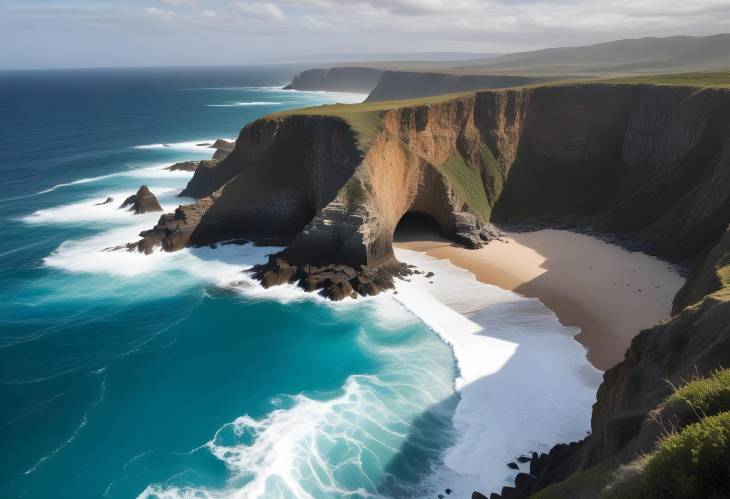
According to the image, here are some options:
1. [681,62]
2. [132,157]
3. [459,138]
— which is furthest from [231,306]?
[681,62]

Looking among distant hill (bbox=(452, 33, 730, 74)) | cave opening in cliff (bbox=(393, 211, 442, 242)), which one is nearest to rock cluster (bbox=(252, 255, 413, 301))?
cave opening in cliff (bbox=(393, 211, 442, 242))

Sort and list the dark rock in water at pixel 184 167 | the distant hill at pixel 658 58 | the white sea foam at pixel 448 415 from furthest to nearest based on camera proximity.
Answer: the distant hill at pixel 658 58 < the dark rock in water at pixel 184 167 < the white sea foam at pixel 448 415

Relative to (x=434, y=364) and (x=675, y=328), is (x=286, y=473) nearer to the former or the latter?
(x=434, y=364)

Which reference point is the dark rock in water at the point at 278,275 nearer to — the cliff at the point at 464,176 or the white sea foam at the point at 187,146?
the cliff at the point at 464,176

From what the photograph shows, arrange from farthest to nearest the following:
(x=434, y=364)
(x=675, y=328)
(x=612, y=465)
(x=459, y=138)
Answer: (x=459, y=138), (x=434, y=364), (x=675, y=328), (x=612, y=465)

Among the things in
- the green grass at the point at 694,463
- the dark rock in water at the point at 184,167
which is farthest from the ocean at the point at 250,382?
the dark rock in water at the point at 184,167

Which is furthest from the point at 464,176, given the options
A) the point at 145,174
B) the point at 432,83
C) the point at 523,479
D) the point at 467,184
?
the point at 432,83
